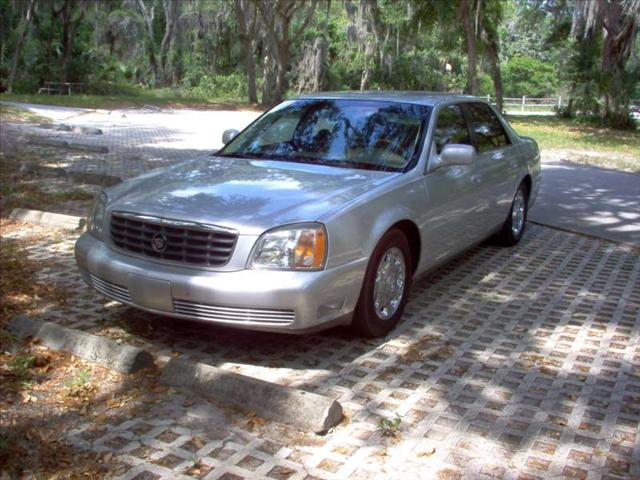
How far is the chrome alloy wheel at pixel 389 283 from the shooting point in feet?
15.7

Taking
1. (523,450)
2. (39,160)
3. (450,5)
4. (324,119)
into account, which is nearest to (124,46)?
(450,5)

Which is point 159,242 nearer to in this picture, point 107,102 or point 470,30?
point 470,30

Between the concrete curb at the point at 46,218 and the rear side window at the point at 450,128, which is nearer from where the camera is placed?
the rear side window at the point at 450,128

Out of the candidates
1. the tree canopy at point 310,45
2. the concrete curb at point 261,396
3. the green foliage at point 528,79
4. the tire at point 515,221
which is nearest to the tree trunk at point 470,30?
the tree canopy at point 310,45

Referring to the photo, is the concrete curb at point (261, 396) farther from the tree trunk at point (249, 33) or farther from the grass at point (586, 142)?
the tree trunk at point (249, 33)

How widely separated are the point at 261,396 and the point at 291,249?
2.82ft

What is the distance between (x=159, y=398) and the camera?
156 inches

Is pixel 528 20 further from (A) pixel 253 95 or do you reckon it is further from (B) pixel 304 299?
(B) pixel 304 299

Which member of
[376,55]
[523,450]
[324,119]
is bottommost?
[523,450]

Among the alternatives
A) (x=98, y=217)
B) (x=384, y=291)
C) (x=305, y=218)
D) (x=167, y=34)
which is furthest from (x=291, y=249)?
(x=167, y=34)

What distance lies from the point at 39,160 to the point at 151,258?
9138 millimetres

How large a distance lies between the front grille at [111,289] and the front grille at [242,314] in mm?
488

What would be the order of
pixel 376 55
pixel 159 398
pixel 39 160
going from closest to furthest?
pixel 159 398
pixel 39 160
pixel 376 55

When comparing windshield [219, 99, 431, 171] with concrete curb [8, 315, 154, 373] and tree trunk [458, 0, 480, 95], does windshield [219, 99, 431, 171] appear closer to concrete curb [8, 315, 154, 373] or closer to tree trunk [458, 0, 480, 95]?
concrete curb [8, 315, 154, 373]
